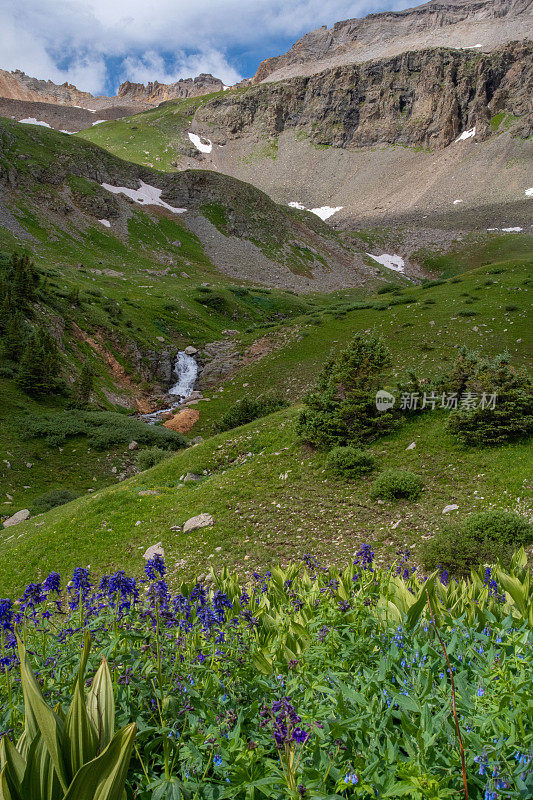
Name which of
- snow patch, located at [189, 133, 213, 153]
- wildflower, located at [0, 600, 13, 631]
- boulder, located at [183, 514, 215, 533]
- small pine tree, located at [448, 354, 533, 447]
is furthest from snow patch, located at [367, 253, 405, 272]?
wildflower, located at [0, 600, 13, 631]

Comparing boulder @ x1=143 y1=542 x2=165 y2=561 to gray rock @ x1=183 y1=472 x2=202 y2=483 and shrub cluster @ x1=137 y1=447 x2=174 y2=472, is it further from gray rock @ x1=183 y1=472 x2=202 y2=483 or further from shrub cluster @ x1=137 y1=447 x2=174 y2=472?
shrub cluster @ x1=137 y1=447 x2=174 y2=472

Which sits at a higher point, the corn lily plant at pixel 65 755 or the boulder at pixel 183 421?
the corn lily plant at pixel 65 755

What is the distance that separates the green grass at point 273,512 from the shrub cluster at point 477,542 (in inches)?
41.8

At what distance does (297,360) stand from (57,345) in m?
17.3

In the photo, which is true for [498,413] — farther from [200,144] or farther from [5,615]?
→ [200,144]

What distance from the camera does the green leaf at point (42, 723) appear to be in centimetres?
163

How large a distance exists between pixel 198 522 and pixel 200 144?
603ft

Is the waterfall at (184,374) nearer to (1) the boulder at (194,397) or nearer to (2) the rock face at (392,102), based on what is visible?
(1) the boulder at (194,397)

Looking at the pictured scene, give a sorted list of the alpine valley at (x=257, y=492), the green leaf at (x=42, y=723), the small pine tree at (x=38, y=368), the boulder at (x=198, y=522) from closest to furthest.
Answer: the green leaf at (x=42, y=723)
the alpine valley at (x=257, y=492)
the boulder at (x=198, y=522)
the small pine tree at (x=38, y=368)

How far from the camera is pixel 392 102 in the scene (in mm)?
153375

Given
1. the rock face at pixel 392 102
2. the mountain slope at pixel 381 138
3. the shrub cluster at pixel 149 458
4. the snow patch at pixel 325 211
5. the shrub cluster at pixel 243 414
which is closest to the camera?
the shrub cluster at pixel 149 458

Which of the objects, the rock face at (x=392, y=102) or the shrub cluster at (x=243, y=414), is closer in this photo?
the shrub cluster at (x=243, y=414)

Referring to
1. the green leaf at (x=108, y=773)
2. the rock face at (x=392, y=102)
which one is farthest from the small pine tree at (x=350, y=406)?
the rock face at (x=392, y=102)

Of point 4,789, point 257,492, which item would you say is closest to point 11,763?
point 4,789
